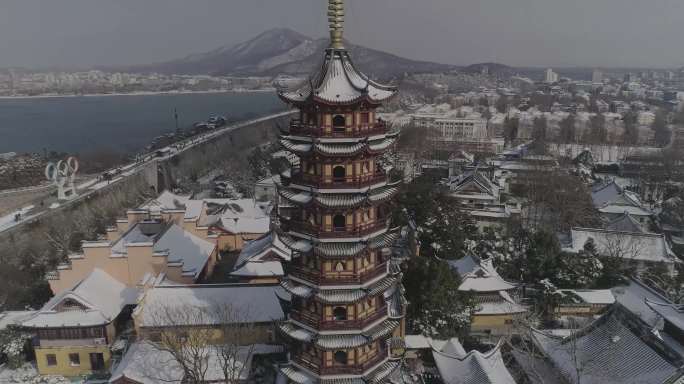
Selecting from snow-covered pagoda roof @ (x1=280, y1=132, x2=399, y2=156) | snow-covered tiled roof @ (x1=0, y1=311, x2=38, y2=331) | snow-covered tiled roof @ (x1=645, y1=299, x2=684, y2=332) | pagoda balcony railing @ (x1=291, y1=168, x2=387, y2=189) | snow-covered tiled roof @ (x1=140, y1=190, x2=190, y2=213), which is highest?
snow-covered pagoda roof @ (x1=280, y1=132, x2=399, y2=156)

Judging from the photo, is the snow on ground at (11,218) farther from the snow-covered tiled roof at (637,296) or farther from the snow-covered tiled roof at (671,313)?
the snow-covered tiled roof at (671,313)

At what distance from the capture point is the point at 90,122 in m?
125

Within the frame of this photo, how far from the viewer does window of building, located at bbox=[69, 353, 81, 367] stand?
21.0 m

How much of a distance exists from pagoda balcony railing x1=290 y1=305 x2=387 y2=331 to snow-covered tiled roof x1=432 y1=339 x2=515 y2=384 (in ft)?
14.0

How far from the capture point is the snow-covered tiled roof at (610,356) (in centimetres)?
1504

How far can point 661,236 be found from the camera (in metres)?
30.2

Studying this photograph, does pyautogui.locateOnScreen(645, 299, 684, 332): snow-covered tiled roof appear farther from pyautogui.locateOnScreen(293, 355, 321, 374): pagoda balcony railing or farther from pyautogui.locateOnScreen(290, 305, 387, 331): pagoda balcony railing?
pyautogui.locateOnScreen(293, 355, 321, 374): pagoda balcony railing

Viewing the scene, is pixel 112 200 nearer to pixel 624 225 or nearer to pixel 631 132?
pixel 624 225

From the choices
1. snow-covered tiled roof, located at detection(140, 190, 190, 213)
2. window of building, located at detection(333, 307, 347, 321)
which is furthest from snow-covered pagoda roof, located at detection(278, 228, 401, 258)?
snow-covered tiled roof, located at detection(140, 190, 190, 213)

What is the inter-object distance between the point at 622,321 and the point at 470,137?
2711 inches

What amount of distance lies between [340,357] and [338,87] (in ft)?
30.1

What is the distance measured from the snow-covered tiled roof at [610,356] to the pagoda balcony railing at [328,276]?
286 inches

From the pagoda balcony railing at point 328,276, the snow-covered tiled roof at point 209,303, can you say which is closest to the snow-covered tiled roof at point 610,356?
the pagoda balcony railing at point 328,276

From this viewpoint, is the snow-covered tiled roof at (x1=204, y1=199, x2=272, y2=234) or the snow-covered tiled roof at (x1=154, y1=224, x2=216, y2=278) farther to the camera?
the snow-covered tiled roof at (x1=204, y1=199, x2=272, y2=234)
